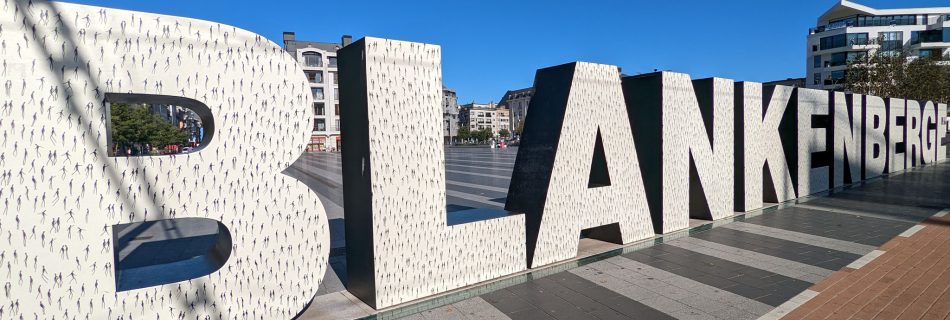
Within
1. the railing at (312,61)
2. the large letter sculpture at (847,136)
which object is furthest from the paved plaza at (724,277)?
the railing at (312,61)

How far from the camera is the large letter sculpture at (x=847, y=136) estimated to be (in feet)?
42.8

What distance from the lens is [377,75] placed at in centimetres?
484

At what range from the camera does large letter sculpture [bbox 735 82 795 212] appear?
995 cm

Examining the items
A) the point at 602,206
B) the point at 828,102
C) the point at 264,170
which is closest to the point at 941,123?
the point at 828,102

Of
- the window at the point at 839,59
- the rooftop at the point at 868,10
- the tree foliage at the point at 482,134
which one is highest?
the rooftop at the point at 868,10

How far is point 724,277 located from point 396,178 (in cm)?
409

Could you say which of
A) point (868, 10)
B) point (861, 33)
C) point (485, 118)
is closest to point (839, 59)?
point (861, 33)

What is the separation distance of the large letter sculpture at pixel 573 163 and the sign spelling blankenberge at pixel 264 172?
0.09 feet

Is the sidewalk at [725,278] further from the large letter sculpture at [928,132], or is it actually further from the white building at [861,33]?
the white building at [861,33]

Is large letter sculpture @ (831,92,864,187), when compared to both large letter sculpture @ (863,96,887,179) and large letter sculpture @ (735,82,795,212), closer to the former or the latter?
large letter sculpture @ (863,96,887,179)

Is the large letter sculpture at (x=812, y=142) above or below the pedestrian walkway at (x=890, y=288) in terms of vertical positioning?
above

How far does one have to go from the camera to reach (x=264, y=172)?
4.46 metres

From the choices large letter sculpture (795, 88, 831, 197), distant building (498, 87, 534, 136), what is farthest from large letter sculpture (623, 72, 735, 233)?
distant building (498, 87, 534, 136)

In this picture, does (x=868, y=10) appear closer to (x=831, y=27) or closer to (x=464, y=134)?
(x=831, y=27)
